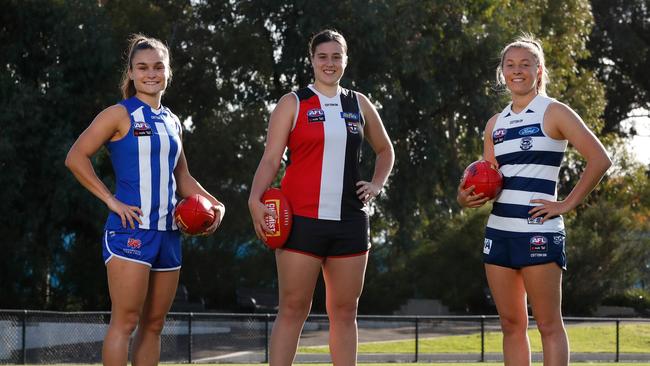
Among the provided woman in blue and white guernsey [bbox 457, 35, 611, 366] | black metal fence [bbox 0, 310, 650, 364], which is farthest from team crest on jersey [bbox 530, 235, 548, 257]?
black metal fence [bbox 0, 310, 650, 364]

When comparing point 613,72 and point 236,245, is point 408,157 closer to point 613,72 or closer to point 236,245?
point 236,245

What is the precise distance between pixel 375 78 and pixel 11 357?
1183cm

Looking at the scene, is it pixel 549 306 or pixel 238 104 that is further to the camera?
pixel 238 104

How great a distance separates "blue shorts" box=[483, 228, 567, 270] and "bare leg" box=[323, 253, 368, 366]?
0.82 metres

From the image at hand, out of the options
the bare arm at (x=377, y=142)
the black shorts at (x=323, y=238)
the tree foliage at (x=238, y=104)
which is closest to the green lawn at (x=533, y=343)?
the tree foliage at (x=238, y=104)

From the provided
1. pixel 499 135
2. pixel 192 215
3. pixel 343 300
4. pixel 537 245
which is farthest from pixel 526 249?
pixel 192 215

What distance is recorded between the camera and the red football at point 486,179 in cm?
660

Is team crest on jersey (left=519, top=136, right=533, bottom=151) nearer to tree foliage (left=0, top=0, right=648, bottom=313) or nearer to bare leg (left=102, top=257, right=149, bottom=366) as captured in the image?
bare leg (left=102, top=257, right=149, bottom=366)

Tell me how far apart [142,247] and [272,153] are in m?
0.98

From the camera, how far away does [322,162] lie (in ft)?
21.4

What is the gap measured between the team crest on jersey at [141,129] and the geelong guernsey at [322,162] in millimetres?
865

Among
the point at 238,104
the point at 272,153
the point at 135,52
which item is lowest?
the point at 272,153

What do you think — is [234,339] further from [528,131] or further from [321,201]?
[528,131]

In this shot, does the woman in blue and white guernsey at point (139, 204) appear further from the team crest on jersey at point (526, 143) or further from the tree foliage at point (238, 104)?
the tree foliage at point (238, 104)
